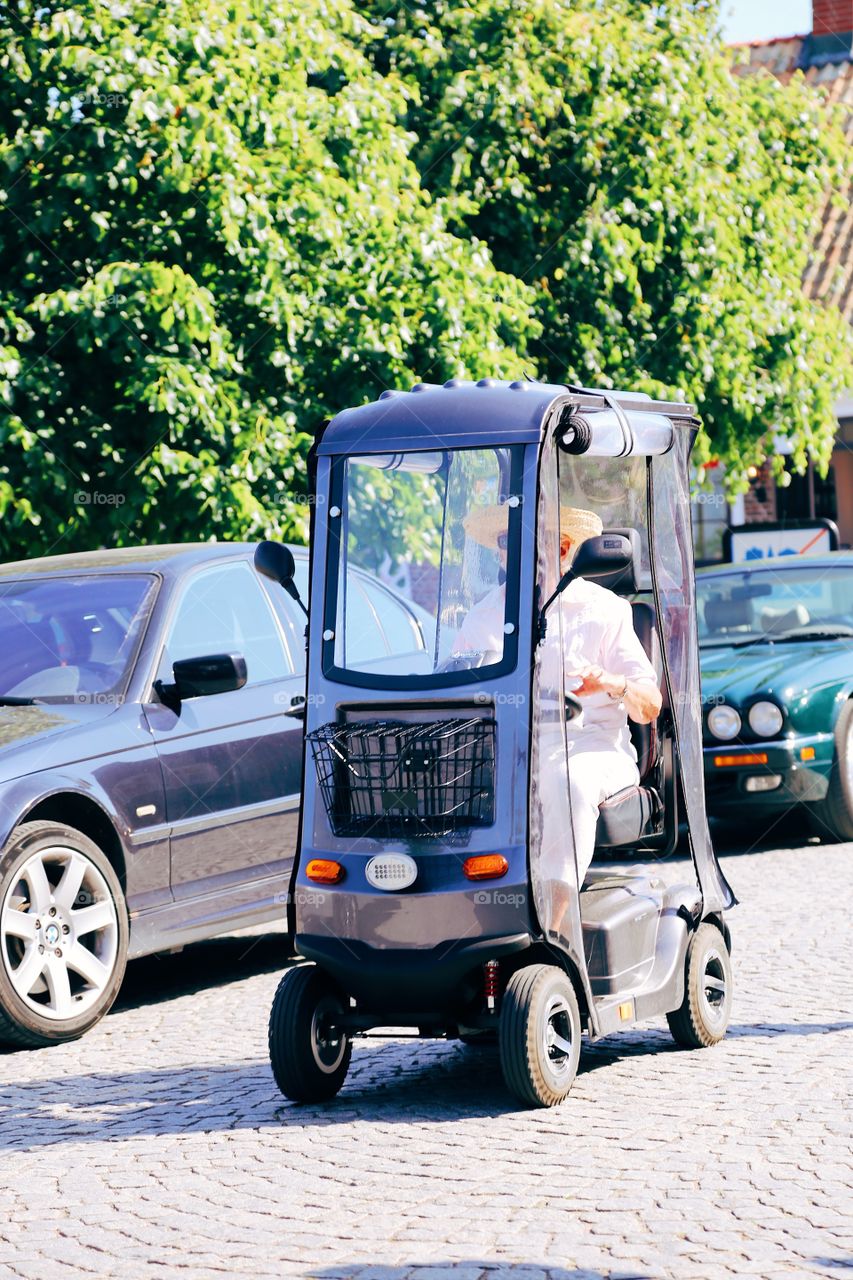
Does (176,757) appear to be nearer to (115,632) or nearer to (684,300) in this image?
(115,632)

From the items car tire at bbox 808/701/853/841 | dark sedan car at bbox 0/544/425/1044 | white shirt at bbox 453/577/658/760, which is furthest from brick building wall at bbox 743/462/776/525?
white shirt at bbox 453/577/658/760

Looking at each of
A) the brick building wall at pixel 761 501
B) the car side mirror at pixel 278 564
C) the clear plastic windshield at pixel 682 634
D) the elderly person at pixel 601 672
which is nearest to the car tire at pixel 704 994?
the clear plastic windshield at pixel 682 634

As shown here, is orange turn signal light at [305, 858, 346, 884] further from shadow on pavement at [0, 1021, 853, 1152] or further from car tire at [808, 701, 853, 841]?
car tire at [808, 701, 853, 841]

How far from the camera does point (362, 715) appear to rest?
5875 mm

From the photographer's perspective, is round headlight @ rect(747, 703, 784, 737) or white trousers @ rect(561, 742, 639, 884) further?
round headlight @ rect(747, 703, 784, 737)

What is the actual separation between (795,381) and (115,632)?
11993mm

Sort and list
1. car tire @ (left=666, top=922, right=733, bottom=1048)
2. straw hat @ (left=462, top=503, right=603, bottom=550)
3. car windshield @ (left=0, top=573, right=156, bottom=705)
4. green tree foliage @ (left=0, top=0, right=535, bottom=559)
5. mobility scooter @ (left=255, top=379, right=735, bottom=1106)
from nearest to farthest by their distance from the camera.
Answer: mobility scooter @ (left=255, top=379, right=735, bottom=1106)
straw hat @ (left=462, top=503, right=603, bottom=550)
car tire @ (left=666, top=922, right=733, bottom=1048)
car windshield @ (left=0, top=573, right=156, bottom=705)
green tree foliage @ (left=0, top=0, right=535, bottom=559)

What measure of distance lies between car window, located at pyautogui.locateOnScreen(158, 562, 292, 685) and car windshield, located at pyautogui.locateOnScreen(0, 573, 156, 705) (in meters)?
0.17

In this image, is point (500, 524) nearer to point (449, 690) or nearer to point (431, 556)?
point (431, 556)

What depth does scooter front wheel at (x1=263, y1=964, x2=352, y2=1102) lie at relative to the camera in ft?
19.0

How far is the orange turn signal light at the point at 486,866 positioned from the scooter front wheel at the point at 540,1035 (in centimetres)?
29

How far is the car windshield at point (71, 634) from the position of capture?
26.1ft
